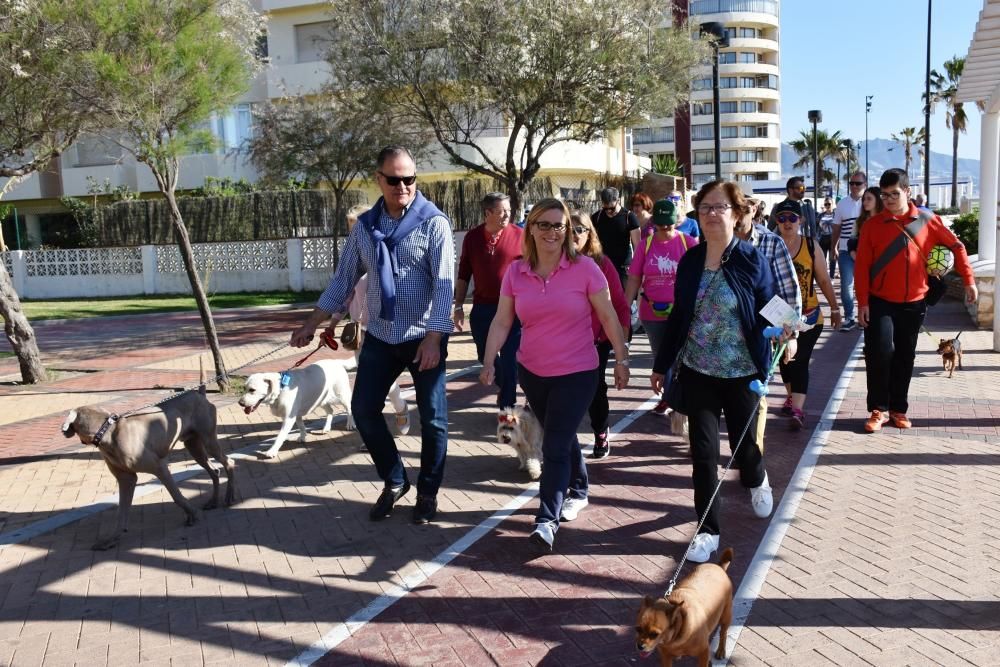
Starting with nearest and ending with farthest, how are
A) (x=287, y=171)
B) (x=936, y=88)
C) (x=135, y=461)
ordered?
(x=135, y=461), (x=287, y=171), (x=936, y=88)

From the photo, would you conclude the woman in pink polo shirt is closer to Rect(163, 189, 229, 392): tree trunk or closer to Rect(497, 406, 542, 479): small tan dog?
Rect(497, 406, 542, 479): small tan dog

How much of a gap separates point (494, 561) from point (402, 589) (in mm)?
549

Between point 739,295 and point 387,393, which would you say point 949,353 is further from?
point 387,393

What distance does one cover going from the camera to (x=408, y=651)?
144 inches

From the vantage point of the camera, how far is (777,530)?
4.88m

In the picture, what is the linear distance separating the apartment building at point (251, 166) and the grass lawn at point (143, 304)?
5894 mm

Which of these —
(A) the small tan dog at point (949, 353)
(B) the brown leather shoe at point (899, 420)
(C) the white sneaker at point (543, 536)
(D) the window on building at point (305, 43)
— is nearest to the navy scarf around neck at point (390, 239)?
(C) the white sneaker at point (543, 536)

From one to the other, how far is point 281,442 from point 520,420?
81.7 inches

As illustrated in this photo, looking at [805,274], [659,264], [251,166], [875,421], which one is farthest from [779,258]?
[251,166]

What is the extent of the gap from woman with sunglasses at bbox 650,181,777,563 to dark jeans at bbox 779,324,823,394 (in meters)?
2.55

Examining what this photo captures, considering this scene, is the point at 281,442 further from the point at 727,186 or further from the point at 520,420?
the point at 727,186

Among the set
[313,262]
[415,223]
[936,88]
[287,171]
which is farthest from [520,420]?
[936,88]

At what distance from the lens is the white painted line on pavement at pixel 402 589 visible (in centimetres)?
370

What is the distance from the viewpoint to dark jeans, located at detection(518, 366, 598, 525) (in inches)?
179
